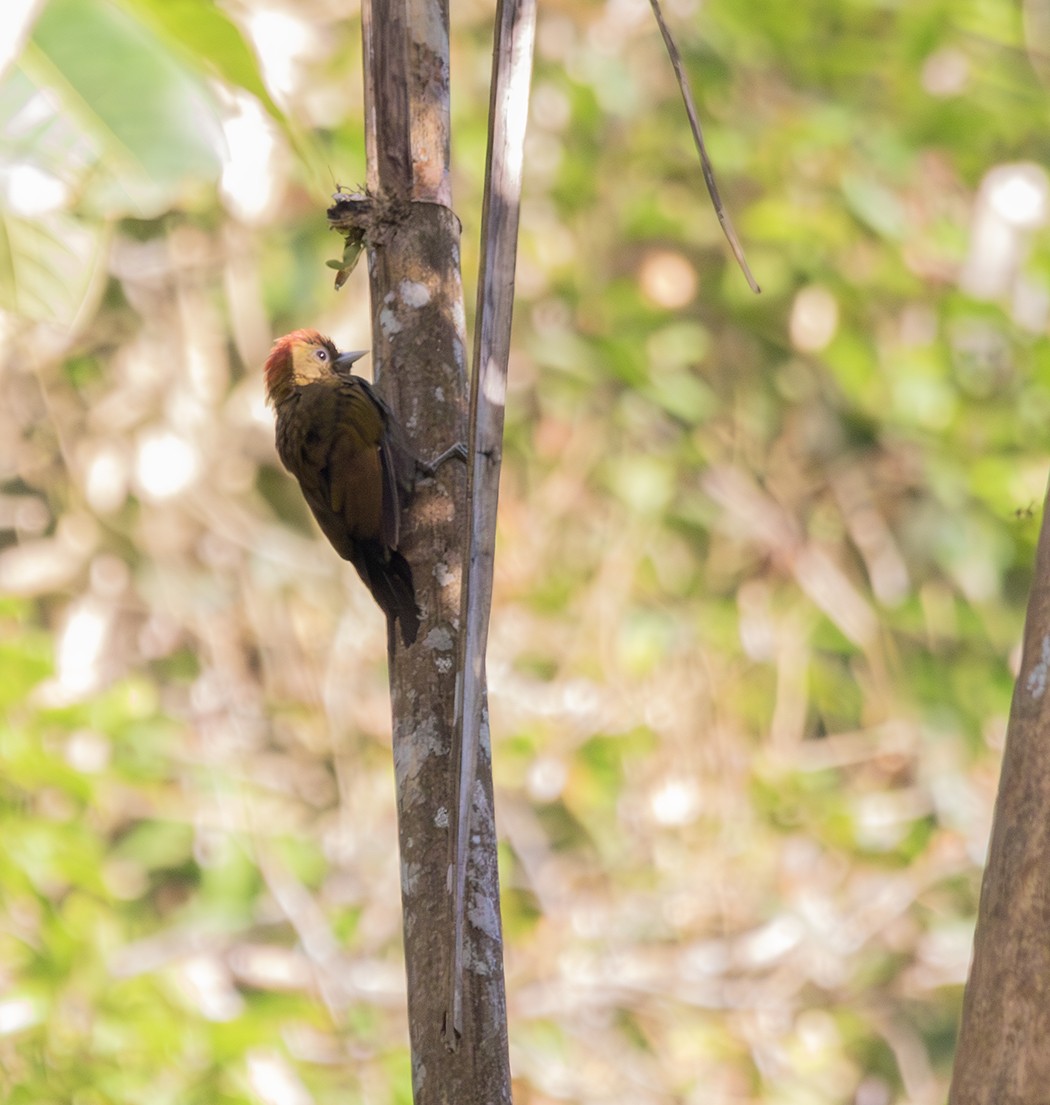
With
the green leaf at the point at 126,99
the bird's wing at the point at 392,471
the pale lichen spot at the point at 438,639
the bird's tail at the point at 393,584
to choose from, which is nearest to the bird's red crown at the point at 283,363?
the bird's wing at the point at 392,471

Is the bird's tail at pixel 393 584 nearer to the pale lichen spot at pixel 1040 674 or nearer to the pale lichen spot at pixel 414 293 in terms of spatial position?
the pale lichen spot at pixel 414 293

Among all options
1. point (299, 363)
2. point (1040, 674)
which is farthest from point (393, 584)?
point (299, 363)

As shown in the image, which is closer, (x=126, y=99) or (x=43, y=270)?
(x=126, y=99)

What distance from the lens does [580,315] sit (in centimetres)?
604

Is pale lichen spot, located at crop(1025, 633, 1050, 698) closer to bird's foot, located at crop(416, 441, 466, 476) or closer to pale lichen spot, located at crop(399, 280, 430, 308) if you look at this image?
bird's foot, located at crop(416, 441, 466, 476)

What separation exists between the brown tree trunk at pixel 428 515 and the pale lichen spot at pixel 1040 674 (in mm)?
675

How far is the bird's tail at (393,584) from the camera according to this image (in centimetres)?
194

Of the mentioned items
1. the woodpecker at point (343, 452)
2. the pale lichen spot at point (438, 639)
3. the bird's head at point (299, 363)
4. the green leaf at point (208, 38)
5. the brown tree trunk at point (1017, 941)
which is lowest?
the brown tree trunk at point (1017, 941)

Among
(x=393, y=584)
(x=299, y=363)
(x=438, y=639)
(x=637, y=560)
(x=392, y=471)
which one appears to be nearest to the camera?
(x=438, y=639)

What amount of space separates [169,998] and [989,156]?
4867 millimetres

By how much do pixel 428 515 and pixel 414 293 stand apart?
335 mm

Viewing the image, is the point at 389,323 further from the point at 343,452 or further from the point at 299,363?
the point at 299,363

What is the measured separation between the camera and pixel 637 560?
6.02 meters

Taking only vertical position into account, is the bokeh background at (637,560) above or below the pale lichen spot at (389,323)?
above
